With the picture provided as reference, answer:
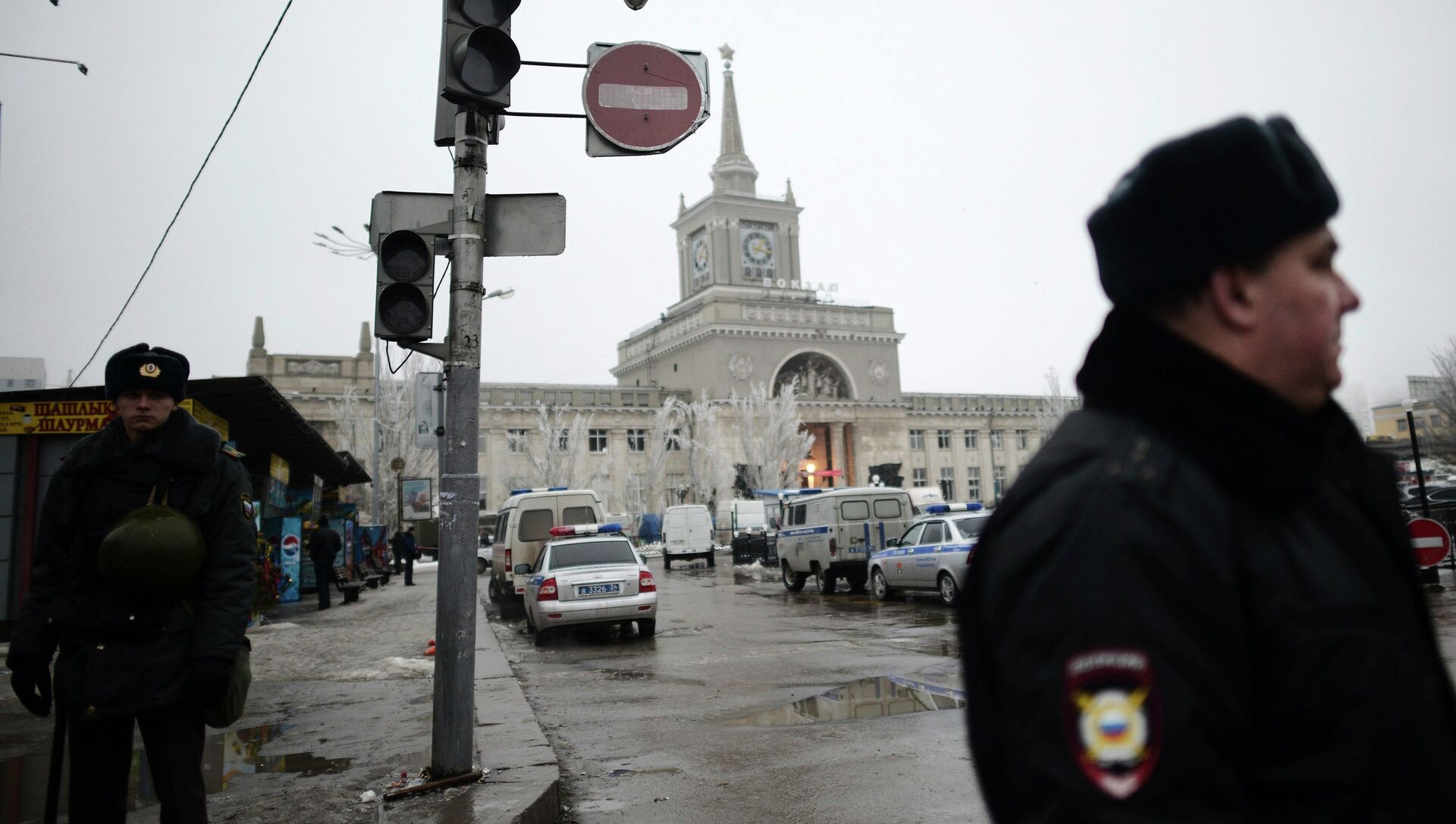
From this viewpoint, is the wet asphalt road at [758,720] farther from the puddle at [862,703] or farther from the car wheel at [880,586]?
the car wheel at [880,586]

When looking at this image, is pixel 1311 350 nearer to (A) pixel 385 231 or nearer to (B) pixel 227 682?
(B) pixel 227 682

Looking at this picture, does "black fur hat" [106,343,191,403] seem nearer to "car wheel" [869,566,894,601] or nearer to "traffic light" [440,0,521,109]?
"traffic light" [440,0,521,109]

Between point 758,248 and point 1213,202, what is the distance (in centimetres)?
7810

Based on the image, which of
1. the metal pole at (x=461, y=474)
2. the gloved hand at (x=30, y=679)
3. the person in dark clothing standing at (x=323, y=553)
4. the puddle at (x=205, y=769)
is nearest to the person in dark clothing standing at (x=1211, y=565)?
the gloved hand at (x=30, y=679)

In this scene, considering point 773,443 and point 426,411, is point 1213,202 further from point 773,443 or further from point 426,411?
point 773,443

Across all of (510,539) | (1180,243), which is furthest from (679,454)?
(1180,243)

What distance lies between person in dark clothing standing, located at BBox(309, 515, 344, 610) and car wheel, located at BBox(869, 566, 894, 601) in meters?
10.3

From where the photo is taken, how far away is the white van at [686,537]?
35719 mm

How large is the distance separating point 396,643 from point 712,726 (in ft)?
22.9

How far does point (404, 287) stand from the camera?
5496 mm

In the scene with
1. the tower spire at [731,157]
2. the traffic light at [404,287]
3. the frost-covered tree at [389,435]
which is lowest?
the traffic light at [404,287]

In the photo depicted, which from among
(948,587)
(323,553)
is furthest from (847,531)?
(323,553)

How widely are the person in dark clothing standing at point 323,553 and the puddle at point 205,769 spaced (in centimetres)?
1179

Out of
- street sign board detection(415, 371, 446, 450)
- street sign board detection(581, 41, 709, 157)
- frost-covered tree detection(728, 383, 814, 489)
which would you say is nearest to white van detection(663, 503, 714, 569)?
frost-covered tree detection(728, 383, 814, 489)
